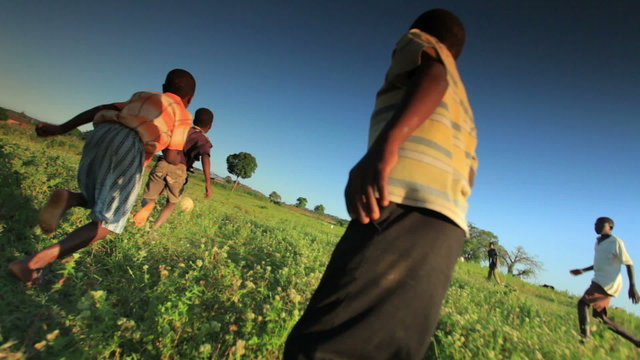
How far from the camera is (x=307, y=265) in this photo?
172 inches

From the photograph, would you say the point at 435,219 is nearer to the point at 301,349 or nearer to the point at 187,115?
the point at 301,349

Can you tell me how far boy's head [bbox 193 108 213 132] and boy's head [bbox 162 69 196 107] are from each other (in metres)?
2.15

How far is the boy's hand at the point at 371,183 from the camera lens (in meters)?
1.04

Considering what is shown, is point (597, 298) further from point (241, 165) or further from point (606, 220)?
point (241, 165)

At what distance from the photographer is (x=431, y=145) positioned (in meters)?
1.13

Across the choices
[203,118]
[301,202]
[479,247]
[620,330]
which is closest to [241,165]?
[301,202]

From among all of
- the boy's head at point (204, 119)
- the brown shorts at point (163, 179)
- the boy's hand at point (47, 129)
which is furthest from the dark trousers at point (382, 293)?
the boy's head at point (204, 119)

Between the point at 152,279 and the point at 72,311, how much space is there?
63 centimetres

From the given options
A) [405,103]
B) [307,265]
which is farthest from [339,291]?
[307,265]

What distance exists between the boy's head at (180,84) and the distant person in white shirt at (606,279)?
703 cm

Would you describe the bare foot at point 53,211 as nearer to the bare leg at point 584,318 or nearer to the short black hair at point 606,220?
the bare leg at point 584,318

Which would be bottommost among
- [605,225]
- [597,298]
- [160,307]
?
[160,307]

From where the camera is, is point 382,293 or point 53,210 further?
point 53,210

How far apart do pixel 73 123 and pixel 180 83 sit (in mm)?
1057
